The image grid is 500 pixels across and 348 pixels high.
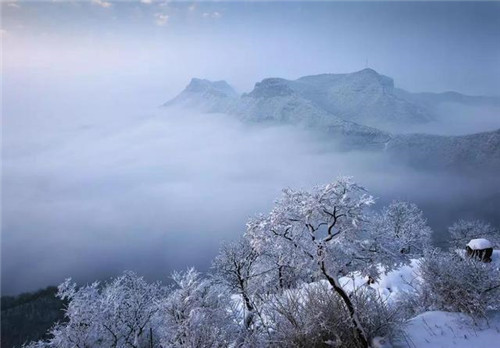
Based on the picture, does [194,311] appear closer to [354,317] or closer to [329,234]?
[329,234]

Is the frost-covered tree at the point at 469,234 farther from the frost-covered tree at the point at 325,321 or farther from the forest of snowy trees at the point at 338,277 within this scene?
the frost-covered tree at the point at 325,321

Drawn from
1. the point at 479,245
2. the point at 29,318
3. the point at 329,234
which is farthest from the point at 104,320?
the point at 29,318

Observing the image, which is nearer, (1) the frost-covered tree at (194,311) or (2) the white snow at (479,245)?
(1) the frost-covered tree at (194,311)

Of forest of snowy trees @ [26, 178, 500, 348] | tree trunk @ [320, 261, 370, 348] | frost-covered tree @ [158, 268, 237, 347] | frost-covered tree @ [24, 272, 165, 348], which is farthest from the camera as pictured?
frost-covered tree @ [24, 272, 165, 348]

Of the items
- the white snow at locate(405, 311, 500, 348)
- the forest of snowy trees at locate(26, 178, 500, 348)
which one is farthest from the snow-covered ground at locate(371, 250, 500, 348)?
the forest of snowy trees at locate(26, 178, 500, 348)

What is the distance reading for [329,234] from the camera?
17.4 m

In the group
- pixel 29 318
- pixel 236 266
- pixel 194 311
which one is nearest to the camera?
pixel 194 311

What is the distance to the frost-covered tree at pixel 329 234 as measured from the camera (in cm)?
1656

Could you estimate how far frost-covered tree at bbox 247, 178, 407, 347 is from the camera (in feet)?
54.3

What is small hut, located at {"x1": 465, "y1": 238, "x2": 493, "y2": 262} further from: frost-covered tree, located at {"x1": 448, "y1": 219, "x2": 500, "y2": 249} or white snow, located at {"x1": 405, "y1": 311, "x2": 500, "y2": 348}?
frost-covered tree, located at {"x1": 448, "y1": 219, "x2": 500, "y2": 249}

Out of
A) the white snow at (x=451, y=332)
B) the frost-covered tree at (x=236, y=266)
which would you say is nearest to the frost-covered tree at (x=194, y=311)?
the frost-covered tree at (x=236, y=266)

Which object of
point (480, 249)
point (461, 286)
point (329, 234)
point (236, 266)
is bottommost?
point (236, 266)

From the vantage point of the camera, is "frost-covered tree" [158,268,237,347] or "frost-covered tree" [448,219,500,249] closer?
"frost-covered tree" [158,268,237,347]

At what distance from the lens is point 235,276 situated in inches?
1581
